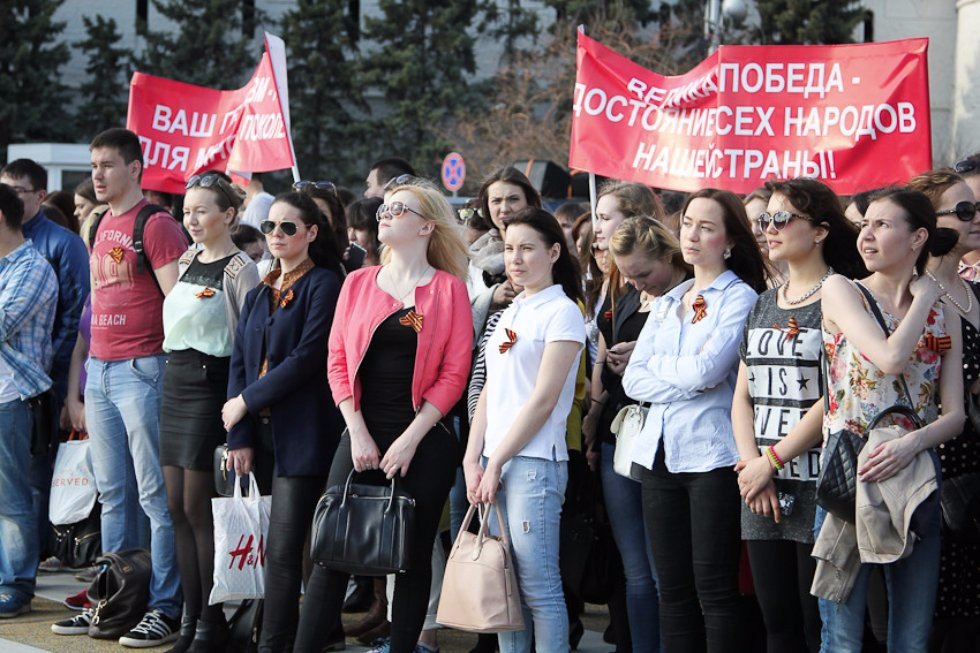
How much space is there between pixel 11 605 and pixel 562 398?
3.62 metres

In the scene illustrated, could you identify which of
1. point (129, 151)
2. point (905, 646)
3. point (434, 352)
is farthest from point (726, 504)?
point (129, 151)

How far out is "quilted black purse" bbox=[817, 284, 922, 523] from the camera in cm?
463

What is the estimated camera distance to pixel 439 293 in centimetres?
587

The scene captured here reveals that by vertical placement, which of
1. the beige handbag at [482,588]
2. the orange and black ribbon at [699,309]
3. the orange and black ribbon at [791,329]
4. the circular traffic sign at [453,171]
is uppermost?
the circular traffic sign at [453,171]

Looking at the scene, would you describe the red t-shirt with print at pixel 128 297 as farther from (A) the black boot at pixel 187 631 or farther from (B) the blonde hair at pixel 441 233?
(B) the blonde hair at pixel 441 233

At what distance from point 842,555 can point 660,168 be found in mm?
3579

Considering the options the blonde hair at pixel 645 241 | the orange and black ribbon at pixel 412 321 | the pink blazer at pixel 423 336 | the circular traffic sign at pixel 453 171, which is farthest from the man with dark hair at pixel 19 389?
the circular traffic sign at pixel 453 171

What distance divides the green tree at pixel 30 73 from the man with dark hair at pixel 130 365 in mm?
29535

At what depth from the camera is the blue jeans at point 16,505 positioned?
757 centimetres

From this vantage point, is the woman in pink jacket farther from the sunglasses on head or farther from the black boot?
the sunglasses on head

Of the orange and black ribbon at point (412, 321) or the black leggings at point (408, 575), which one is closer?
the black leggings at point (408, 575)

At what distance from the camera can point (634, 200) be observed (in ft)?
21.6

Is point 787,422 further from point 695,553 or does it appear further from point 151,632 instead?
point 151,632

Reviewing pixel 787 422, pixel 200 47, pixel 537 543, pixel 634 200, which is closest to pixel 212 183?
pixel 634 200
